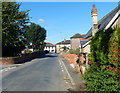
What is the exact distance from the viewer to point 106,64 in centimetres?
742

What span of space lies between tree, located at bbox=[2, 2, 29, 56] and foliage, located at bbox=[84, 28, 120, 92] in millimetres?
20890

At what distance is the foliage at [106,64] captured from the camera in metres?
6.58

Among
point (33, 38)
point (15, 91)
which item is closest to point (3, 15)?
point (15, 91)

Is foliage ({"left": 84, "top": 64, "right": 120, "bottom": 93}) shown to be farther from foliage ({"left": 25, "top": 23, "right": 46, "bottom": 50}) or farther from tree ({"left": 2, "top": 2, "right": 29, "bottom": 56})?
foliage ({"left": 25, "top": 23, "right": 46, "bottom": 50})

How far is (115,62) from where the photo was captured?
6.56 metres

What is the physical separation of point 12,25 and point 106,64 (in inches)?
910

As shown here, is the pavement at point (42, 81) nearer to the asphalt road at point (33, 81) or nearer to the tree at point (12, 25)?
the asphalt road at point (33, 81)

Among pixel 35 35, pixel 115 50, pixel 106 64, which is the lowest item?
pixel 106 64

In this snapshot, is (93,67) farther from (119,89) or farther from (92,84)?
(119,89)

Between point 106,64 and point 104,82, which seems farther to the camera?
point 106,64

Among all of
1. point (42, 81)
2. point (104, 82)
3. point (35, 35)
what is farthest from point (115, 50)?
point (35, 35)

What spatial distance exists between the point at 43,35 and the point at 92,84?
220 ft

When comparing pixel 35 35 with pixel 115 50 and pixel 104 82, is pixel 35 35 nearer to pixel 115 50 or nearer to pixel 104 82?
pixel 104 82

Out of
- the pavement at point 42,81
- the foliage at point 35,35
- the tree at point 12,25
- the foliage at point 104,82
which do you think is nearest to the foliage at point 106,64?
the foliage at point 104,82
